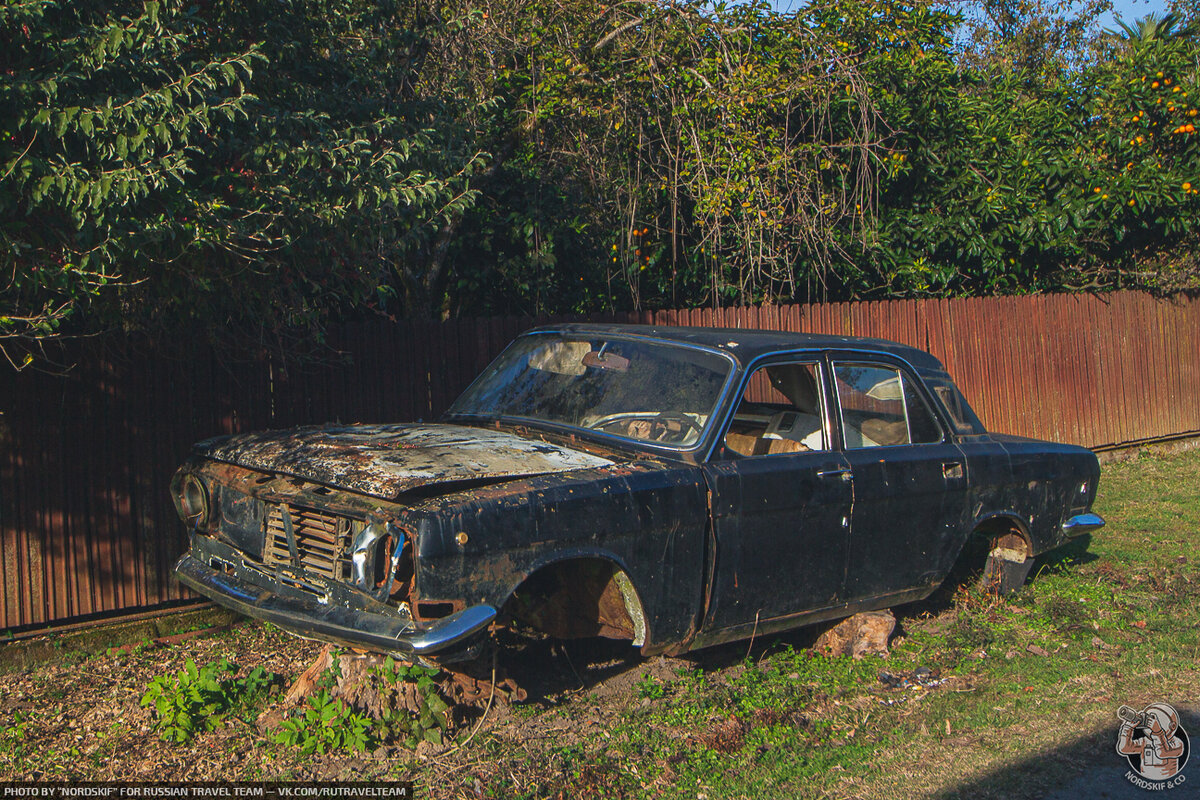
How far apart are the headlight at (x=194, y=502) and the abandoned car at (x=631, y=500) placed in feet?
0.04

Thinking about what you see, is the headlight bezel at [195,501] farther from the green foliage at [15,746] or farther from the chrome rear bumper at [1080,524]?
the chrome rear bumper at [1080,524]

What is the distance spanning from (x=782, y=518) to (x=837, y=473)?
1.45 ft

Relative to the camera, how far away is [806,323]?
32.6 ft

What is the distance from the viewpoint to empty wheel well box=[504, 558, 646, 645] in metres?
4.20

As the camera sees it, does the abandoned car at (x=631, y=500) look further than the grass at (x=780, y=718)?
No

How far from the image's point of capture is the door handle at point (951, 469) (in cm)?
532

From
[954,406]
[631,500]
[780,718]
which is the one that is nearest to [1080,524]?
[954,406]

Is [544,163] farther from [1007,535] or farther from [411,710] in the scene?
[411,710]

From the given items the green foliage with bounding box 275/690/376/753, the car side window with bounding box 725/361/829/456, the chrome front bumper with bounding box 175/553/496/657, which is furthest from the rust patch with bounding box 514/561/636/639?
the car side window with bounding box 725/361/829/456

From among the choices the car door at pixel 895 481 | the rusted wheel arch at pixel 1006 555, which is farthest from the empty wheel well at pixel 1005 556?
the car door at pixel 895 481

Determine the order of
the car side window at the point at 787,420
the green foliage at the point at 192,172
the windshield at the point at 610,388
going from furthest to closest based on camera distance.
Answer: the car side window at the point at 787,420 → the windshield at the point at 610,388 → the green foliage at the point at 192,172

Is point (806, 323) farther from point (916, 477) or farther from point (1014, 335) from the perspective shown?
point (916, 477)

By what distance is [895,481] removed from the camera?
5070 millimetres

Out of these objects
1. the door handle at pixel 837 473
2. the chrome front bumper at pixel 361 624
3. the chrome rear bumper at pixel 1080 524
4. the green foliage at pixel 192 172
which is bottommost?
the chrome rear bumper at pixel 1080 524
